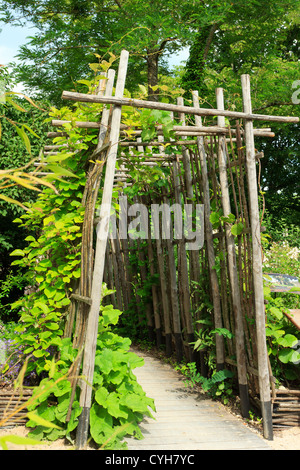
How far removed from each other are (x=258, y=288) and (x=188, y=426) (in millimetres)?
1234

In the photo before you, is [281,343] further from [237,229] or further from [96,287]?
[96,287]

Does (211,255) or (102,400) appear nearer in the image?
(102,400)

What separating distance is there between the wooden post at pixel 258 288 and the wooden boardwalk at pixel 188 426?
8.7 inches

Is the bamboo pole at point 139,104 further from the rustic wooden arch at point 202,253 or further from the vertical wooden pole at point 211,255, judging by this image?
the vertical wooden pole at point 211,255

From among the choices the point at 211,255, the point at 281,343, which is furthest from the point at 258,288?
the point at 211,255

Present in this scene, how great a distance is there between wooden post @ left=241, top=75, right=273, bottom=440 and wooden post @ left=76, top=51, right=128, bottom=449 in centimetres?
118

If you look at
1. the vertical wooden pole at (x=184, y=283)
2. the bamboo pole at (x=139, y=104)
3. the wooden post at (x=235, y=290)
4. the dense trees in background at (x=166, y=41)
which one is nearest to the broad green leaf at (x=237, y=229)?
the wooden post at (x=235, y=290)

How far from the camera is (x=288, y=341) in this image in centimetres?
359

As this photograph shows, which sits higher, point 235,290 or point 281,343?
point 235,290

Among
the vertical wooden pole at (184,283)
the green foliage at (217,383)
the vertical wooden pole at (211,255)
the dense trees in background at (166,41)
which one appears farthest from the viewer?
the dense trees in background at (166,41)

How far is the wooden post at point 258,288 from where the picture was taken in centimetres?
346

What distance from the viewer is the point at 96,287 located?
2.99 m

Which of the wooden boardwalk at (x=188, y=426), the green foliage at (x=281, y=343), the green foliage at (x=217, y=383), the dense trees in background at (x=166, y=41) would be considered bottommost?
the wooden boardwalk at (x=188, y=426)

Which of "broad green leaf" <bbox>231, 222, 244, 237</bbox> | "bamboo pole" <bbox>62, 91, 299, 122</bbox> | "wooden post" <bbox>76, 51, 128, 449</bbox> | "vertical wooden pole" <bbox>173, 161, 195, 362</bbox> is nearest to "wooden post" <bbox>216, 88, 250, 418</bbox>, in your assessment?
"broad green leaf" <bbox>231, 222, 244, 237</bbox>
